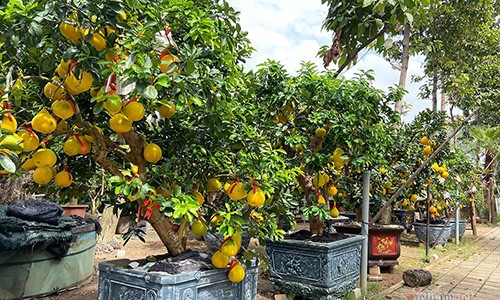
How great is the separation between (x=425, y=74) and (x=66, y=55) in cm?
1010

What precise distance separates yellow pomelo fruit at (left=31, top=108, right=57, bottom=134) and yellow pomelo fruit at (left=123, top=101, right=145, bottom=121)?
1.02 ft

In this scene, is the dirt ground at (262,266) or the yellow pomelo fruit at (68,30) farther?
the dirt ground at (262,266)

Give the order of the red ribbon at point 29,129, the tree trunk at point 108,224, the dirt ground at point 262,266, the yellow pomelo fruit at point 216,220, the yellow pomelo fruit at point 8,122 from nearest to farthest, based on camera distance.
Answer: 1. the yellow pomelo fruit at point 8,122
2. the red ribbon at point 29,129
3. the yellow pomelo fruit at point 216,220
4. the dirt ground at point 262,266
5. the tree trunk at point 108,224

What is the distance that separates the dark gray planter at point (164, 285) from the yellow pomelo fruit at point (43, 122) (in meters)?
0.87

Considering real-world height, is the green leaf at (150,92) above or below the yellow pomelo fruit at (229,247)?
above

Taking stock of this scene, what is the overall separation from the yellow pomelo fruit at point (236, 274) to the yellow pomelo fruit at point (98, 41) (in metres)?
1.32

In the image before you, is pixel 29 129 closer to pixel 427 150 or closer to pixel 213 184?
pixel 213 184

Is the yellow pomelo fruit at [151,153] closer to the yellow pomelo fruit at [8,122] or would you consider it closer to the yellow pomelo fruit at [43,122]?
the yellow pomelo fruit at [43,122]

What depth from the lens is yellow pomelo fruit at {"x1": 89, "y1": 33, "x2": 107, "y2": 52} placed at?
1.53 meters

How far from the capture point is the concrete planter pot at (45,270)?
3742mm

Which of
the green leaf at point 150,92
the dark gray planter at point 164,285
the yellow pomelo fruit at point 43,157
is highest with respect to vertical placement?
the green leaf at point 150,92

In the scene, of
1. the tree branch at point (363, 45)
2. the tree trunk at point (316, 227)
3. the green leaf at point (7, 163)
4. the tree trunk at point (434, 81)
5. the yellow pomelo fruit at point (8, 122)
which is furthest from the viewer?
the tree trunk at point (434, 81)

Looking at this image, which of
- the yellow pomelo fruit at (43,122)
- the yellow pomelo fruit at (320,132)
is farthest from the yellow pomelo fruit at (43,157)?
the yellow pomelo fruit at (320,132)

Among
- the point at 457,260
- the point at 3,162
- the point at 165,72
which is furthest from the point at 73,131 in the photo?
the point at 457,260
